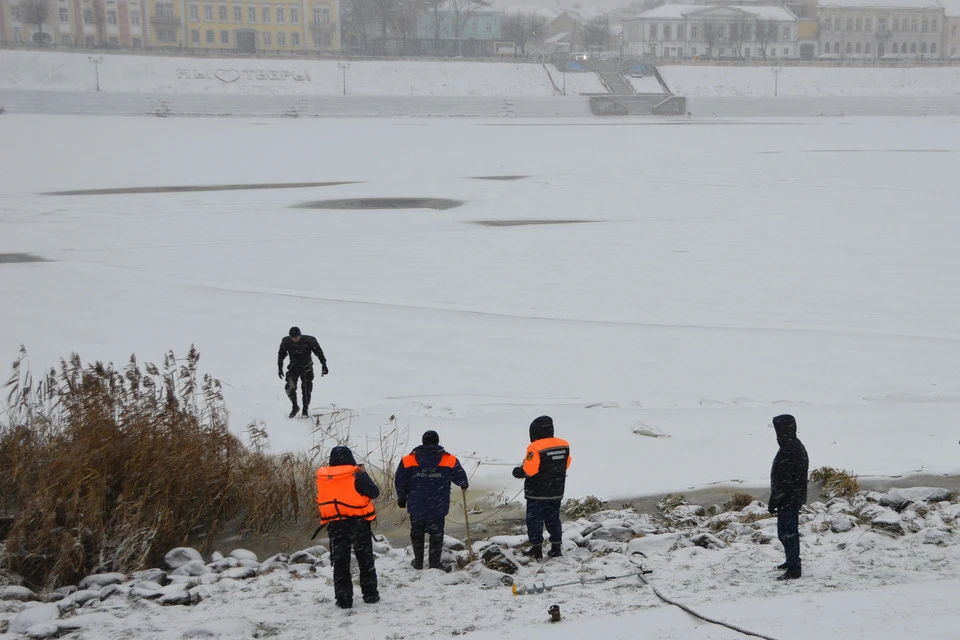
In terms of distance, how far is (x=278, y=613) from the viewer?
5918 millimetres

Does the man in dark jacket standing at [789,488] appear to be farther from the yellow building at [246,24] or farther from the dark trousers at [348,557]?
the yellow building at [246,24]

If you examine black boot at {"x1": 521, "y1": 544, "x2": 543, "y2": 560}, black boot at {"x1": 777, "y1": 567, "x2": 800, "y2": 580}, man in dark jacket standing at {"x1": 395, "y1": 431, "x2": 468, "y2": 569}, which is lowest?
black boot at {"x1": 521, "y1": 544, "x2": 543, "y2": 560}

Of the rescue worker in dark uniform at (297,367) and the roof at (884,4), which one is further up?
the roof at (884,4)

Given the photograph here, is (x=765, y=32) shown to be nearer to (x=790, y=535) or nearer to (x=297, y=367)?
(x=297, y=367)

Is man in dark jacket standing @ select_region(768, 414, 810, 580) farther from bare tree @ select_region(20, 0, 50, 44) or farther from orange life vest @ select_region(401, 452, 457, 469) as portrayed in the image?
bare tree @ select_region(20, 0, 50, 44)

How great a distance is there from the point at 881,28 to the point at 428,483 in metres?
130

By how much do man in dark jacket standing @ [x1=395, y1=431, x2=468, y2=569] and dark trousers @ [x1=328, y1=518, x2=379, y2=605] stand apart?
0.51 metres

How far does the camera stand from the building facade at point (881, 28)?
4722 inches

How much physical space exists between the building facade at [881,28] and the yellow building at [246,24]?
211 ft

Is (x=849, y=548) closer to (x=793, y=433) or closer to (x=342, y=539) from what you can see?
(x=793, y=433)

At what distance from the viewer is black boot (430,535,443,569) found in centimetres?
677

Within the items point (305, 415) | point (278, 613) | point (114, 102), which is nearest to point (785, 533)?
point (278, 613)

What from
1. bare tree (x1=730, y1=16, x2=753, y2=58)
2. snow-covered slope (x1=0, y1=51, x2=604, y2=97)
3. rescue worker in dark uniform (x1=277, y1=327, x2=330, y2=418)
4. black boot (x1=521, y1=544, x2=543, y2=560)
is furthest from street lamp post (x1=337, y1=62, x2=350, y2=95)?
black boot (x1=521, y1=544, x2=543, y2=560)

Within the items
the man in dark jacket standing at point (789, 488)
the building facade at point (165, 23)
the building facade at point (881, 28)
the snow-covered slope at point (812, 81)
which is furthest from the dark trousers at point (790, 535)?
the building facade at point (881, 28)
